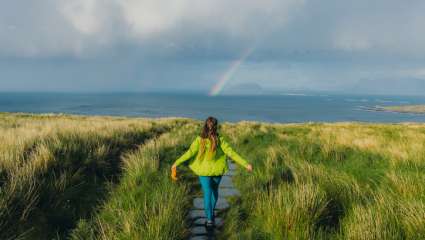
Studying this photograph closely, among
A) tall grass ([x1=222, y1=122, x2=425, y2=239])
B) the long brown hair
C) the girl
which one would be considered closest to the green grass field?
tall grass ([x1=222, y1=122, x2=425, y2=239])

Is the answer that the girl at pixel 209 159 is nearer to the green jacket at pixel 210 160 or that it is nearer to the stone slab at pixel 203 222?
the green jacket at pixel 210 160

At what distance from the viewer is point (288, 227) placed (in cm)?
504

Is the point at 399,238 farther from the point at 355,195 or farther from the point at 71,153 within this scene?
the point at 71,153

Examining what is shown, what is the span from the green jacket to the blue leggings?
13 centimetres

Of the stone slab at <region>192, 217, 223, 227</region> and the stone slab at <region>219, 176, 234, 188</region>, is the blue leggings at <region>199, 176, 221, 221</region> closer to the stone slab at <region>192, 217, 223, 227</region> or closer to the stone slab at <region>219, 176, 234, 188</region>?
the stone slab at <region>192, 217, 223, 227</region>

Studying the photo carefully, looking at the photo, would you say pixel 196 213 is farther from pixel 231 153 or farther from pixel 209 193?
pixel 231 153

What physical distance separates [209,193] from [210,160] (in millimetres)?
541

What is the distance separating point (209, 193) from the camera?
5938 mm

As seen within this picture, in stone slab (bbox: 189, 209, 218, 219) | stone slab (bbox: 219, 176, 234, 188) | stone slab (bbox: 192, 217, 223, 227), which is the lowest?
stone slab (bbox: 192, 217, 223, 227)

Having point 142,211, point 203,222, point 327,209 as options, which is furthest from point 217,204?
point 327,209

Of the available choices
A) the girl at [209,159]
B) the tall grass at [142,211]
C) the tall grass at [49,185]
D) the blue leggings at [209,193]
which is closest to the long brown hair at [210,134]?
the girl at [209,159]

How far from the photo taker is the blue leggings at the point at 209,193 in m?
5.77

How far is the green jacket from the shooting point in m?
6.00

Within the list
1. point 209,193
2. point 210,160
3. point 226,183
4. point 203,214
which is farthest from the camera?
point 226,183
